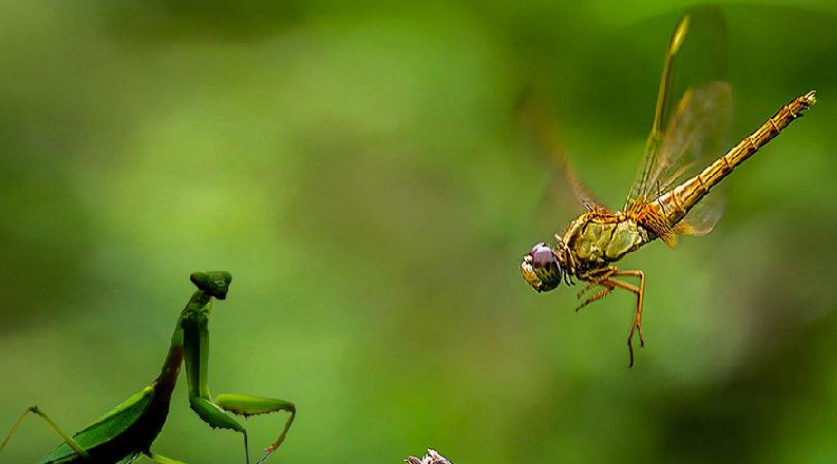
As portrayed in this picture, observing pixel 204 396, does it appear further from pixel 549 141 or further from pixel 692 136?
pixel 692 136

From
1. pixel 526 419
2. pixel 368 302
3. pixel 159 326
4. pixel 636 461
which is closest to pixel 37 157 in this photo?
pixel 159 326

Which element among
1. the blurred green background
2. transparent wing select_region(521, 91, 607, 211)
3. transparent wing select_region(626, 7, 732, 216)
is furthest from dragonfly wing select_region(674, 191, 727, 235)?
the blurred green background

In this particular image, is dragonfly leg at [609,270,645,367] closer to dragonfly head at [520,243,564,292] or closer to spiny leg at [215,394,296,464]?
dragonfly head at [520,243,564,292]

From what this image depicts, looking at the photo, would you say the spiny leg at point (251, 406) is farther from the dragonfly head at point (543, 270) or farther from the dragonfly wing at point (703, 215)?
the dragonfly wing at point (703, 215)

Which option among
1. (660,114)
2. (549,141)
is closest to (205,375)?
A: (549,141)

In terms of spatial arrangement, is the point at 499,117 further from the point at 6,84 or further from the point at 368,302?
the point at 6,84

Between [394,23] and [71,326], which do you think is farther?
[394,23]

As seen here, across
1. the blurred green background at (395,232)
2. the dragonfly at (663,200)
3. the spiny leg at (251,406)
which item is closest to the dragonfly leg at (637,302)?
the dragonfly at (663,200)
